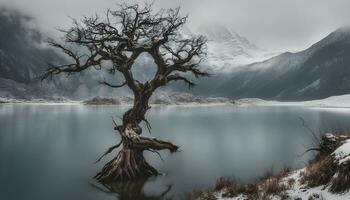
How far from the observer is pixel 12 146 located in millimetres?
46656

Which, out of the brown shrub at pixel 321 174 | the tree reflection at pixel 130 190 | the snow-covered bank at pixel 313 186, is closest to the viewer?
the snow-covered bank at pixel 313 186

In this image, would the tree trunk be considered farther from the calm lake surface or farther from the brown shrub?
the brown shrub

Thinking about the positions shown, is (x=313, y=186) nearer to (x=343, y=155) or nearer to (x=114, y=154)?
(x=343, y=155)

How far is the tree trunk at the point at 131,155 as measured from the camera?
84.8 ft

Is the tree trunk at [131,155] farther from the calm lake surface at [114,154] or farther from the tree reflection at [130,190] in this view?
the calm lake surface at [114,154]

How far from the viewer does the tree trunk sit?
25859mm

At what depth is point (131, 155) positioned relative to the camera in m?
26.0

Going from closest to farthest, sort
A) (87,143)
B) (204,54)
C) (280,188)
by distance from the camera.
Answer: (280,188) < (204,54) < (87,143)

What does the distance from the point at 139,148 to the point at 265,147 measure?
25059mm

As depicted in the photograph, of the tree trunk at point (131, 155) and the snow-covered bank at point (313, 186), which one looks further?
the tree trunk at point (131, 155)

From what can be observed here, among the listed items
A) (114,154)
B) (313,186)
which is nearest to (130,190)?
(313,186)

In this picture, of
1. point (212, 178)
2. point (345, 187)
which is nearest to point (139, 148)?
point (212, 178)

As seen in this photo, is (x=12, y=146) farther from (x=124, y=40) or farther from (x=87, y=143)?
(x=124, y=40)

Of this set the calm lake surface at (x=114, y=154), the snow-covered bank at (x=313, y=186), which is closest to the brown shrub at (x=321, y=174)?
the snow-covered bank at (x=313, y=186)
